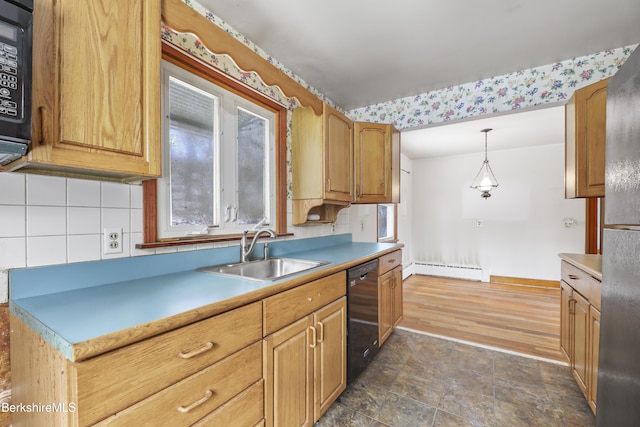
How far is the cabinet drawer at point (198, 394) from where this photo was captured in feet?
2.57

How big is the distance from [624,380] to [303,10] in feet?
7.05

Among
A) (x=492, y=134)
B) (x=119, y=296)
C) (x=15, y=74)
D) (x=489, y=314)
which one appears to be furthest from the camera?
(x=492, y=134)

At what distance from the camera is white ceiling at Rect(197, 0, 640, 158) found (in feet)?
5.61

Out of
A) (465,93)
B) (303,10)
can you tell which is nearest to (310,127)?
(303,10)

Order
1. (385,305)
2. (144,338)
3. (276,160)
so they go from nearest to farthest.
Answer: (144,338) → (276,160) → (385,305)

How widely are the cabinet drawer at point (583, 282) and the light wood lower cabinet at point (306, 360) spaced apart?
4.45 feet

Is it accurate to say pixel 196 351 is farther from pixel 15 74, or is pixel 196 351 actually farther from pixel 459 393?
pixel 459 393

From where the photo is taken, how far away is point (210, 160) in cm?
177

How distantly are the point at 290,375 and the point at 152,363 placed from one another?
702 mm

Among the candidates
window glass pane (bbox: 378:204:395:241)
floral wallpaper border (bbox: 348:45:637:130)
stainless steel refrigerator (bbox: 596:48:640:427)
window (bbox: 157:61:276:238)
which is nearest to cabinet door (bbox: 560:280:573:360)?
stainless steel refrigerator (bbox: 596:48:640:427)

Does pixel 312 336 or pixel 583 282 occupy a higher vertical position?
pixel 583 282

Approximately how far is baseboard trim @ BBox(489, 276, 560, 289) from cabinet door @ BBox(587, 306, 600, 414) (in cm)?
343

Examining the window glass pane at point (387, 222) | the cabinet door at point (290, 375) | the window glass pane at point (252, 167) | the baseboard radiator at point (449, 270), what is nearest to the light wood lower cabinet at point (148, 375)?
the cabinet door at point (290, 375)

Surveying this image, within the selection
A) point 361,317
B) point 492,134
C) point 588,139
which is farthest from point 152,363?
point 492,134
